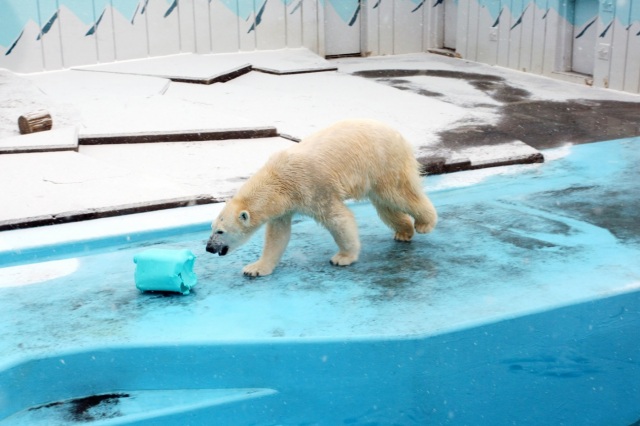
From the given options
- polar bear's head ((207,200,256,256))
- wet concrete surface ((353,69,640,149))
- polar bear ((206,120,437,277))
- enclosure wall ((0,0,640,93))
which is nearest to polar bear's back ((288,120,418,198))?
polar bear ((206,120,437,277))

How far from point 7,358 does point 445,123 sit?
4856 millimetres

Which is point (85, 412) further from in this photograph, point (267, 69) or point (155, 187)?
point (267, 69)

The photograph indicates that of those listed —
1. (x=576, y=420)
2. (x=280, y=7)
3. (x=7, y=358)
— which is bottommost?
(x=576, y=420)

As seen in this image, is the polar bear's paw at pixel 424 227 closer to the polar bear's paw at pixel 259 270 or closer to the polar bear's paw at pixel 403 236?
the polar bear's paw at pixel 403 236

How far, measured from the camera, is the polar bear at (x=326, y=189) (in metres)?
4.06

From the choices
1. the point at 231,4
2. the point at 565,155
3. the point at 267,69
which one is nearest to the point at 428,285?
the point at 565,155

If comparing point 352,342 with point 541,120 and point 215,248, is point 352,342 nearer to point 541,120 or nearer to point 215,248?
point 215,248

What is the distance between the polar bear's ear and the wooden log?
3.67m

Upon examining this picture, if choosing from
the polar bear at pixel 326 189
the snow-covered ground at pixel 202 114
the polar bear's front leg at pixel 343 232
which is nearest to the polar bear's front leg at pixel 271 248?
the polar bear at pixel 326 189

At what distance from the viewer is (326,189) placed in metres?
4.16

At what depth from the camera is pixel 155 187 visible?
5711 millimetres

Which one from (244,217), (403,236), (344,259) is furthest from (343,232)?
(403,236)

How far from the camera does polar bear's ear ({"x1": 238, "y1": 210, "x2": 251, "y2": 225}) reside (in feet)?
13.0

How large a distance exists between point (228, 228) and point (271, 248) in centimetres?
46
